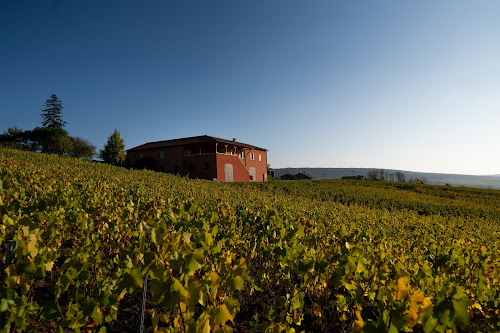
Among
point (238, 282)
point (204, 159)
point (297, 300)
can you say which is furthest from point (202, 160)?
point (238, 282)

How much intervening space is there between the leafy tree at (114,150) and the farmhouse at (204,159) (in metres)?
1.31

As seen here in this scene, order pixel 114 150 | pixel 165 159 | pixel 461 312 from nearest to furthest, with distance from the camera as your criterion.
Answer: pixel 461 312
pixel 165 159
pixel 114 150

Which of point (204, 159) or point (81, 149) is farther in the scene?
point (81, 149)

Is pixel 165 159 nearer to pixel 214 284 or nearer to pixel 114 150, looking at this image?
pixel 114 150

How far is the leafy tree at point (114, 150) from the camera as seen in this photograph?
4138 centimetres

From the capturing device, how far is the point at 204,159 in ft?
111

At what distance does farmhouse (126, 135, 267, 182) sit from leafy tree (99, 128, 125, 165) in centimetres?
131

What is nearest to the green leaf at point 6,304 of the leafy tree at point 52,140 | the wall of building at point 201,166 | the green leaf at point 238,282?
the green leaf at point 238,282

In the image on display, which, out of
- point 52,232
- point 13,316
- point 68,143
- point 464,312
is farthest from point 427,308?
point 68,143

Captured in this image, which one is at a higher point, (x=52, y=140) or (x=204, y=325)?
(x=52, y=140)

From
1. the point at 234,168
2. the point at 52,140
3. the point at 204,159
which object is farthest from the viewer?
the point at 52,140

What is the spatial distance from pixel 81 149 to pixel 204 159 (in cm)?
3665

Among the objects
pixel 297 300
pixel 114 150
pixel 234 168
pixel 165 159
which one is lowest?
pixel 297 300

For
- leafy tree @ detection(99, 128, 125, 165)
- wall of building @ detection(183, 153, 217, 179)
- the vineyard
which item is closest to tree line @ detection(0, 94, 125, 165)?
leafy tree @ detection(99, 128, 125, 165)
